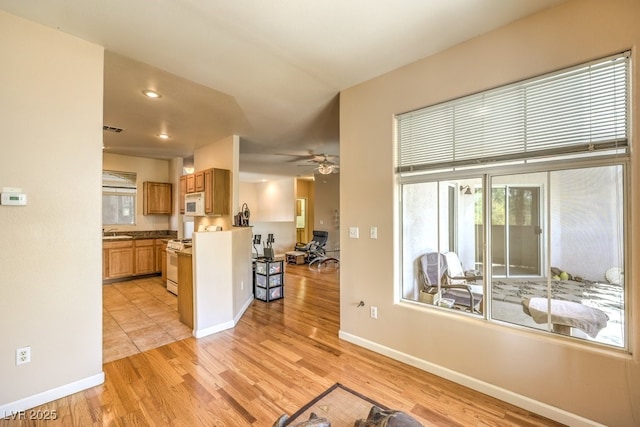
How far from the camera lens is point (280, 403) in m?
2.05

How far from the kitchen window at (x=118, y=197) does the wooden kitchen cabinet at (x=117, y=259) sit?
69 cm

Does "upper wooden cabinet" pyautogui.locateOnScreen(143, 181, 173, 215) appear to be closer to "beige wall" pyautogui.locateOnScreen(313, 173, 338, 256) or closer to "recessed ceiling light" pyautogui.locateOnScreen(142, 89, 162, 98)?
"recessed ceiling light" pyautogui.locateOnScreen(142, 89, 162, 98)

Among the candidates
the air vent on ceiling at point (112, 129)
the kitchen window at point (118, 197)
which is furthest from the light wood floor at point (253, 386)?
the kitchen window at point (118, 197)

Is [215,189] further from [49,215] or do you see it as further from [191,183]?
[49,215]

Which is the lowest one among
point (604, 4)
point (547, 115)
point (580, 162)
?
point (580, 162)

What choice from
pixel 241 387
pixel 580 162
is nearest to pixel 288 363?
pixel 241 387

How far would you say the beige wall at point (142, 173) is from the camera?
19.8 feet

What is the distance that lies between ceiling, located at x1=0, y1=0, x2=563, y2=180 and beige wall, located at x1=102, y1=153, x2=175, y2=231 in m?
2.74

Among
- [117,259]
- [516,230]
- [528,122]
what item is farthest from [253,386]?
[117,259]

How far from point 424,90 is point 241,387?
309 cm

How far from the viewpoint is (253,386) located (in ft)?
7.41

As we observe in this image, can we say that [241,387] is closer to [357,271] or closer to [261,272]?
[357,271]

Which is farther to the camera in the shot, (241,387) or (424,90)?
(424,90)

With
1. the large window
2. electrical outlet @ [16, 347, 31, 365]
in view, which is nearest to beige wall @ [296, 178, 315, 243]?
the large window
